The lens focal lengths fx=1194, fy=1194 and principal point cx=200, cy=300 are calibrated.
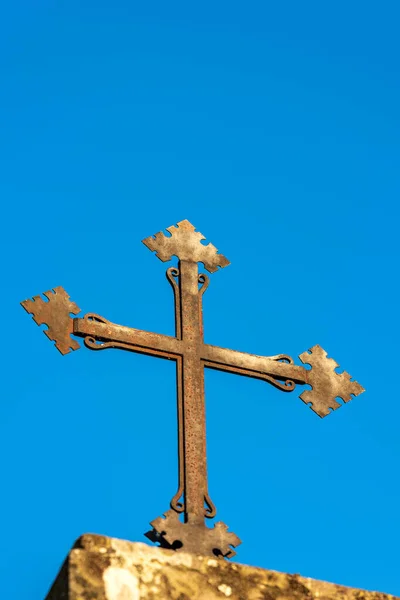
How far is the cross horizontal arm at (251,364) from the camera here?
18.5ft

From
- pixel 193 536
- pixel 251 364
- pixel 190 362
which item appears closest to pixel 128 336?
Answer: pixel 190 362

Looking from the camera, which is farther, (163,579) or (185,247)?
(185,247)

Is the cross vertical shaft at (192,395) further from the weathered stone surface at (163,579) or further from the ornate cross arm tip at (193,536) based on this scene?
the weathered stone surface at (163,579)

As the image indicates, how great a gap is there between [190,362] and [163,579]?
1.50m

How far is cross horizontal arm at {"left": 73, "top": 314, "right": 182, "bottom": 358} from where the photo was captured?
5535 mm

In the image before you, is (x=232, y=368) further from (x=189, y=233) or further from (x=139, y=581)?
(x=139, y=581)

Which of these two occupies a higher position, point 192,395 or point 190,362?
point 190,362

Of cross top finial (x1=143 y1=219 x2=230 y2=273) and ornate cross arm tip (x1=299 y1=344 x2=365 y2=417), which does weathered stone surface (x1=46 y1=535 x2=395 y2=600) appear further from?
cross top finial (x1=143 y1=219 x2=230 y2=273)

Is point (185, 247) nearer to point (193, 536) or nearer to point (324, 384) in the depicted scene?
point (324, 384)

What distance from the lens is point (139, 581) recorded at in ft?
13.7

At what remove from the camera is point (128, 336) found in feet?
18.2

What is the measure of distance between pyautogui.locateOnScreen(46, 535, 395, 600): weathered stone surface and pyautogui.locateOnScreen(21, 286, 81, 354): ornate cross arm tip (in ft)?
4.78

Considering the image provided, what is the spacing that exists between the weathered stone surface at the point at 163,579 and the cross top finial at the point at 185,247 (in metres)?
1.96

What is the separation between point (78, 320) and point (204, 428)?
798 mm
